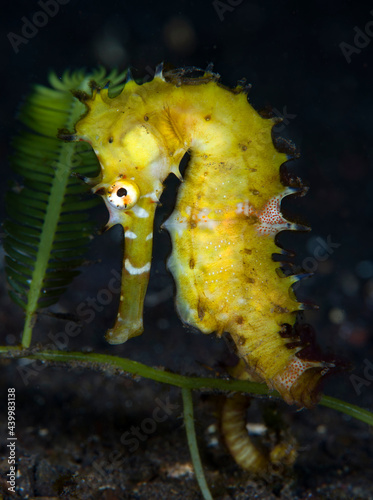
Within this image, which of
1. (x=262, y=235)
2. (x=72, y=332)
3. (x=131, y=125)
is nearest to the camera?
(x=131, y=125)

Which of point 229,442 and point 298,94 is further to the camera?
point 298,94

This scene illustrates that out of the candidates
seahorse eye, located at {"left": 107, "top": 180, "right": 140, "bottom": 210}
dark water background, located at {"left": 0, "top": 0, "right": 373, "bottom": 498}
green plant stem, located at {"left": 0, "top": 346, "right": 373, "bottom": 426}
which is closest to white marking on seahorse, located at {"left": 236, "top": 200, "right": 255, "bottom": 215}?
seahorse eye, located at {"left": 107, "top": 180, "right": 140, "bottom": 210}

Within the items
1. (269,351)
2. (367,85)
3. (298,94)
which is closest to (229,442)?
(269,351)

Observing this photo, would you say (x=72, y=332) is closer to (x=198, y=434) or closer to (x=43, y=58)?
(x=198, y=434)

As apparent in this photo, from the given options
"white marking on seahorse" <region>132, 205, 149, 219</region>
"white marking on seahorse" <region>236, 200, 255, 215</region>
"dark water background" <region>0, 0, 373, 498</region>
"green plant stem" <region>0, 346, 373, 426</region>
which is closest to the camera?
"white marking on seahorse" <region>132, 205, 149, 219</region>

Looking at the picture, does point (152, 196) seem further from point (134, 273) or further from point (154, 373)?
point (154, 373)

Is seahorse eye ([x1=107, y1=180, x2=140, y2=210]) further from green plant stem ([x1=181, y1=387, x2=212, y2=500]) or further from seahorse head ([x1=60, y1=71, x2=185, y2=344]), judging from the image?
green plant stem ([x1=181, y1=387, x2=212, y2=500])
